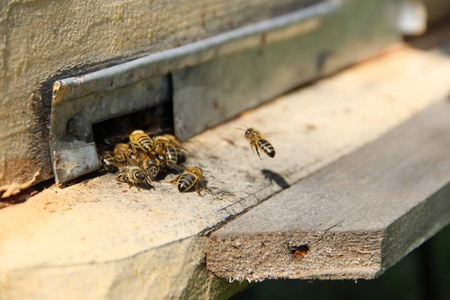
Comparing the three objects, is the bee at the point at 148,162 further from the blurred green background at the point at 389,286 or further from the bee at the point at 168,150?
the blurred green background at the point at 389,286

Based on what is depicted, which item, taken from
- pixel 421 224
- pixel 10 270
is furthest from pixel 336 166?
pixel 10 270

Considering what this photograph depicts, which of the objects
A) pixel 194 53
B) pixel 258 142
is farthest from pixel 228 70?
pixel 258 142

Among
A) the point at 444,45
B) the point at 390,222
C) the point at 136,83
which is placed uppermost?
the point at 136,83

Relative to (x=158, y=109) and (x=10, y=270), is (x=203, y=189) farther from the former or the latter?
(x=10, y=270)

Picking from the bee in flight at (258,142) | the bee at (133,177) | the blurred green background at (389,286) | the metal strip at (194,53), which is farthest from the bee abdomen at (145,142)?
the blurred green background at (389,286)

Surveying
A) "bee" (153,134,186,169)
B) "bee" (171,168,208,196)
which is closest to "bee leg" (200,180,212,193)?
"bee" (171,168,208,196)

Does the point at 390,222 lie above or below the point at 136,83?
below

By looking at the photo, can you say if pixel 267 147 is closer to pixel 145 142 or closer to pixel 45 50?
pixel 145 142
